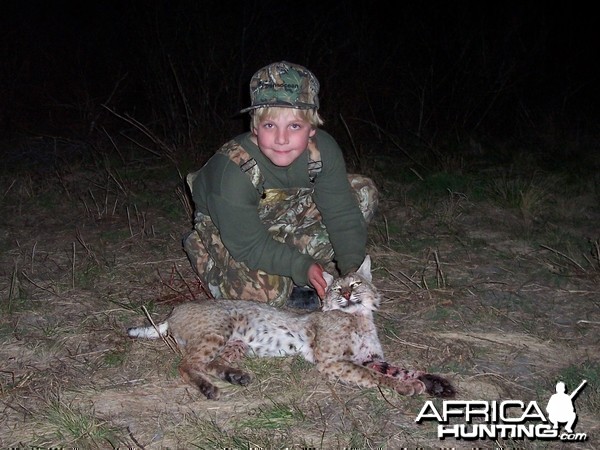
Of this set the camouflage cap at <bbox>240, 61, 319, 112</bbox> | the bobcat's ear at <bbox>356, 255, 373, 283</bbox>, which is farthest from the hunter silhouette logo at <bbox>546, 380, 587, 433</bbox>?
the camouflage cap at <bbox>240, 61, 319, 112</bbox>

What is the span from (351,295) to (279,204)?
921 millimetres

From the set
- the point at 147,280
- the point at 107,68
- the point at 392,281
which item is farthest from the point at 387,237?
the point at 107,68

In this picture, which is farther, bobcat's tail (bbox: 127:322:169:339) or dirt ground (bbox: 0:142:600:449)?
bobcat's tail (bbox: 127:322:169:339)

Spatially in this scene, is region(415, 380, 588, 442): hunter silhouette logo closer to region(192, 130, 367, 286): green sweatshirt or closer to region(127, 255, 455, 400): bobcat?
region(127, 255, 455, 400): bobcat

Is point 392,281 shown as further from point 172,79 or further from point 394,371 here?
point 172,79

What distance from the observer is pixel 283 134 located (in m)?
3.70

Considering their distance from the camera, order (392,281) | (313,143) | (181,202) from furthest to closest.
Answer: (181,202)
(392,281)
(313,143)

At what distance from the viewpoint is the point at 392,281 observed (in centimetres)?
474

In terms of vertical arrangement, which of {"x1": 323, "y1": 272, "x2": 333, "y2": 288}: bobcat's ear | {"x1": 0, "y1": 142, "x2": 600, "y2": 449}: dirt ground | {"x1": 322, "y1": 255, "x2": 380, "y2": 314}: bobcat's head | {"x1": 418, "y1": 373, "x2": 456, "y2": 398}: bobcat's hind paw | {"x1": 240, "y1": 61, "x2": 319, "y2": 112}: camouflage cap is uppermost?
{"x1": 240, "y1": 61, "x2": 319, "y2": 112}: camouflage cap

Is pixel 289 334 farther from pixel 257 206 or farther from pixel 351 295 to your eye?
pixel 257 206

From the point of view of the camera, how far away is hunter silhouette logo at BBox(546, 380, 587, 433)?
3.00 m

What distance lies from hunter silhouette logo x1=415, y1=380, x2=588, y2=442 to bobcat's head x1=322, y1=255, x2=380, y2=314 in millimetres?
786

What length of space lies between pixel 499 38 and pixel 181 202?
235 inches

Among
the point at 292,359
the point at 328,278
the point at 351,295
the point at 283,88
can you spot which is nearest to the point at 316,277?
the point at 328,278
